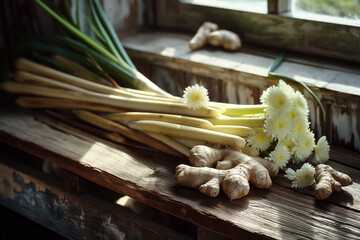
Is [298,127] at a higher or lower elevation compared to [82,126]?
higher

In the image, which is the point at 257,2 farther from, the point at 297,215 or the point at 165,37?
the point at 297,215

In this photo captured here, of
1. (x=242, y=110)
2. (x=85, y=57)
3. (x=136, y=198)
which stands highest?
(x=85, y=57)

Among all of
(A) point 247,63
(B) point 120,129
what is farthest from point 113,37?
(A) point 247,63

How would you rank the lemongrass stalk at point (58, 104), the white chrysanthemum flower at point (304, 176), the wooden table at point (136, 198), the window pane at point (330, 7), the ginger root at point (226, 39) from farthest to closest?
the ginger root at point (226, 39) < the window pane at point (330, 7) < the lemongrass stalk at point (58, 104) < the white chrysanthemum flower at point (304, 176) < the wooden table at point (136, 198)

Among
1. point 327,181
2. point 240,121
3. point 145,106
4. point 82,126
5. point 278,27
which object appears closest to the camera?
point 327,181

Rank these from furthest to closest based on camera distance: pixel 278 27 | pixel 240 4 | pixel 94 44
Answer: pixel 240 4 < pixel 278 27 < pixel 94 44

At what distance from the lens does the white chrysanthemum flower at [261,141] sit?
5.38 ft

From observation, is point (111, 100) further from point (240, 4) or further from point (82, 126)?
point (240, 4)

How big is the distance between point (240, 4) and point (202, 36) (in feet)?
0.92

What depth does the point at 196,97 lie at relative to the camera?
1.71 meters

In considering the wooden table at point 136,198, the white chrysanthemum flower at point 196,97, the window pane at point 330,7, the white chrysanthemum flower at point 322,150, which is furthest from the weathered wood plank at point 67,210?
the window pane at point 330,7

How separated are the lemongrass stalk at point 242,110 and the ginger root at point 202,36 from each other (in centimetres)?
54

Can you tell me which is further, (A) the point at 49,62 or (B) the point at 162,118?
(A) the point at 49,62

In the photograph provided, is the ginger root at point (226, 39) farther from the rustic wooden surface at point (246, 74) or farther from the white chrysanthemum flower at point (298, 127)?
the white chrysanthemum flower at point (298, 127)
